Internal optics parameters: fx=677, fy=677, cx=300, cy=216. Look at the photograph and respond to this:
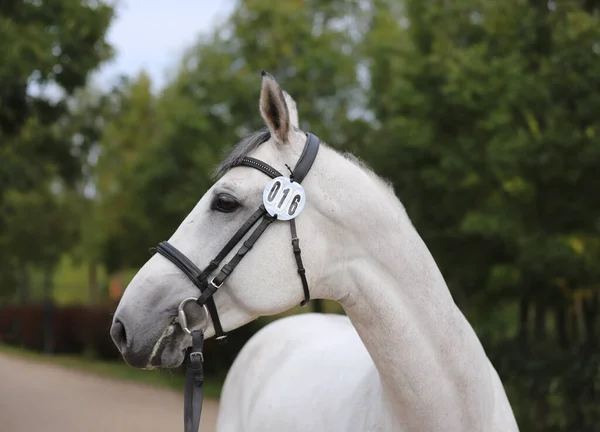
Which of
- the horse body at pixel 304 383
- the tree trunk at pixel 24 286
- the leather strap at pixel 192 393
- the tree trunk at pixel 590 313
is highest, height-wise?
the leather strap at pixel 192 393

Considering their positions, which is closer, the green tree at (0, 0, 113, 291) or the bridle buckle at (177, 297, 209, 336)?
the bridle buckle at (177, 297, 209, 336)

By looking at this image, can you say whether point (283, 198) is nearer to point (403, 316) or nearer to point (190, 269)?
point (190, 269)

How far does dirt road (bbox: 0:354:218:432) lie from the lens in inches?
354

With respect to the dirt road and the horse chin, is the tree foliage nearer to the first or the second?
the horse chin

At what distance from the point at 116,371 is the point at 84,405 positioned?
4.13 metres

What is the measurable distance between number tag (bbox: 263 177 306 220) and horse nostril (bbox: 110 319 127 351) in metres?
0.61

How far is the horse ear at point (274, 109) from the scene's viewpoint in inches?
86.0

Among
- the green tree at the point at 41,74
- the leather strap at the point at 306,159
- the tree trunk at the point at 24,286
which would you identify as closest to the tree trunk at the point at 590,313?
the leather strap at the point at 306,159

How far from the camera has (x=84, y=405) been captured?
34.4ft

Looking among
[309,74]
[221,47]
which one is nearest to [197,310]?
[309,74]

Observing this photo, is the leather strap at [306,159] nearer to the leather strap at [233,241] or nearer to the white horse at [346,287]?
the white horse at [346,287]

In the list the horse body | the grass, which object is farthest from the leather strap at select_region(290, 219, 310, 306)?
the grass

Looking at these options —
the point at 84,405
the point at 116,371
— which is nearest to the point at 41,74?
the point at 84,405

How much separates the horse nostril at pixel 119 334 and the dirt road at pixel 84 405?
649 cm
